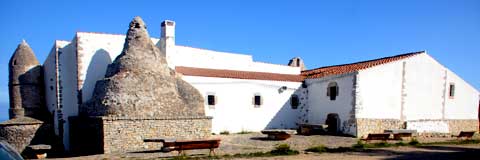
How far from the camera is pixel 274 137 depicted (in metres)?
→ 17.3

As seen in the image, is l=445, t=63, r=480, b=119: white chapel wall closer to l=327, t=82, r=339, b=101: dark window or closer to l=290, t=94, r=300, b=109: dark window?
l=327, t=82, r=339, b=101: dark window

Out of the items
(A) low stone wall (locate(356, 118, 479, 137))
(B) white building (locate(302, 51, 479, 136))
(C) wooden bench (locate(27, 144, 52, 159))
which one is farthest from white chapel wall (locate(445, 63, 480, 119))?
(C) wooden bench (locate(27, 144, 52, 159))

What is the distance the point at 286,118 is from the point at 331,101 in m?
3.28

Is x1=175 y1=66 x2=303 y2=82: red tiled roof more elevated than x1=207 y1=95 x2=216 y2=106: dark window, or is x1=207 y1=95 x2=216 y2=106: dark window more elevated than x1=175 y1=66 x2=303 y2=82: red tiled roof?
x1=175 y1=66 x2=303 y2=82: red tiled roof

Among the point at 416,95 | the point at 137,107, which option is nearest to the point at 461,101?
the point at 416,95

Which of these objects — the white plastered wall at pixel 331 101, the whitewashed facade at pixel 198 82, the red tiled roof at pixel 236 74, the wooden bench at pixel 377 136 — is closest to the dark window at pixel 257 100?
the whitewashed facade at pixel 198 82

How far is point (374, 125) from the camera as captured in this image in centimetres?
1888

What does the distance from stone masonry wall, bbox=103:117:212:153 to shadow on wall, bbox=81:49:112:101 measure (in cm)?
429

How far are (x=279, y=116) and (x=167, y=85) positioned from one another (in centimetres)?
826

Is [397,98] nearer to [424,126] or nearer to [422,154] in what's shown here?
[424,126]

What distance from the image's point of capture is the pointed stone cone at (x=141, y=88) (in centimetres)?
1534

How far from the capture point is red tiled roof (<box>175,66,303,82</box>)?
778 inches

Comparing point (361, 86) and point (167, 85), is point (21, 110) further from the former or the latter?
point (361, 86)

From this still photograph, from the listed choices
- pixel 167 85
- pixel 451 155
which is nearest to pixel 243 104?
pixel 167 85
